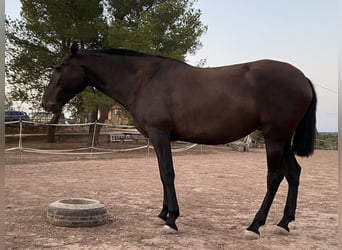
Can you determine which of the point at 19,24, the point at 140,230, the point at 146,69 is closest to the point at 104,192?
the point at 140,230

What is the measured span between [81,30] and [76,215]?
994 cm

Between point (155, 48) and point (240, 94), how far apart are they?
932cm

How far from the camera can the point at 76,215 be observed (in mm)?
3143

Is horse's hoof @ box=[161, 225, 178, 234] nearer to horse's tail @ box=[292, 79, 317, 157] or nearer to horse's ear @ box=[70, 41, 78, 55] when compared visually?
horse's tail @ box=[292, 79, 317, 157]

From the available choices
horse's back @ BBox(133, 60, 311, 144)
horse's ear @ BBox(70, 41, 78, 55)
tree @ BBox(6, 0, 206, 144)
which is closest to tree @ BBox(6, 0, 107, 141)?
tree @ BBox(6, 0, 206, 144)

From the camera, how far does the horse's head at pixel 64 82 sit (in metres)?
3.36

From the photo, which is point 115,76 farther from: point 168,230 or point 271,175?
point 271,175

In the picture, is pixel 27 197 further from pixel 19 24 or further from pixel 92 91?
pixel 19 24

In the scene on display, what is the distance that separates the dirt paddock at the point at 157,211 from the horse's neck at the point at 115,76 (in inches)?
48.6

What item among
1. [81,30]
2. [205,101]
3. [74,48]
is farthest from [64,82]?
[81,30]

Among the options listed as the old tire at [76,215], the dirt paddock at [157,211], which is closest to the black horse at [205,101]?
the dirt paddock at [157,211]

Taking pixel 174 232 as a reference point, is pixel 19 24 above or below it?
above

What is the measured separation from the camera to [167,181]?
3197 mm

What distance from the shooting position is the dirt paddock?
109 inches
